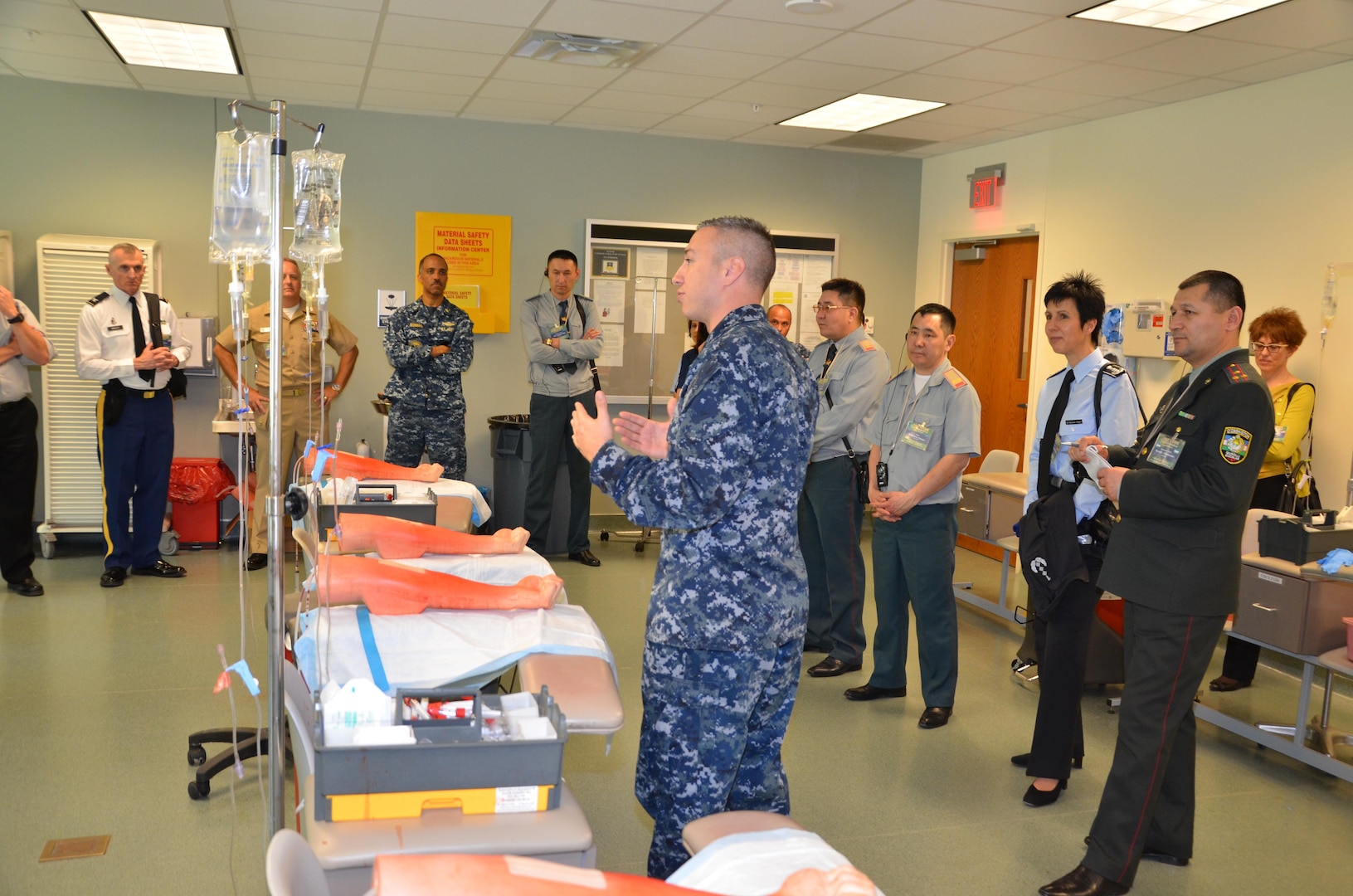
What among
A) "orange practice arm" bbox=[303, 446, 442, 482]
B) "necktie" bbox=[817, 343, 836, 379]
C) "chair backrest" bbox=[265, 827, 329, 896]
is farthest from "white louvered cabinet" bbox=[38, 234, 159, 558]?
"chair backrest" bbox=[265, 827, 329, 896]

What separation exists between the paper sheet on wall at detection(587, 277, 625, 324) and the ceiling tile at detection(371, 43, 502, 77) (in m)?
1.97

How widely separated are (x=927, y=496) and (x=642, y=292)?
3897mm

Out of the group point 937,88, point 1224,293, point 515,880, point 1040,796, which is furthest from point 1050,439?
point 937,88

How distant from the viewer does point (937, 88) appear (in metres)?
5.34

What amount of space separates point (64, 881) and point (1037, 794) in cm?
276

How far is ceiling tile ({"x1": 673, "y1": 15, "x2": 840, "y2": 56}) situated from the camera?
4.32 m

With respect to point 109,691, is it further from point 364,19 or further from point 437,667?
point 364,19

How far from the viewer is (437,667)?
216cm

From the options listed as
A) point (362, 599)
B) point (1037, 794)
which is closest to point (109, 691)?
point (362, 599)

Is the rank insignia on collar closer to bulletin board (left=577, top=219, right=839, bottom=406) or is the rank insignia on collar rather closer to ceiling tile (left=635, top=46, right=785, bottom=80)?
ceiling tile (left=635, top=46, right=785, bottom=80)

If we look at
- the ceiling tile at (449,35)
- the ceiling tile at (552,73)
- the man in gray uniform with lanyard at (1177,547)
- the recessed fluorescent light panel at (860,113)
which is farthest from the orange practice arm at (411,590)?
the recessed fluorescent light panel at (860,113)

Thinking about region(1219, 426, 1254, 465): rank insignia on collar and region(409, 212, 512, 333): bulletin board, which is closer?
region(1219, 426, 1254, 465): rank insignia on collar

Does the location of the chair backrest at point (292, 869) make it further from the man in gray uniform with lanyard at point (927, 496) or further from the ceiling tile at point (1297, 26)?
the ceiling tile at point (1297, 26)

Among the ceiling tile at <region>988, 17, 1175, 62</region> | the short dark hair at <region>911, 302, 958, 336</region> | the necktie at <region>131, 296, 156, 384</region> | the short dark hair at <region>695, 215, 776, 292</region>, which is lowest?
the necktie at <region>131, 296, 156, 384</region>
